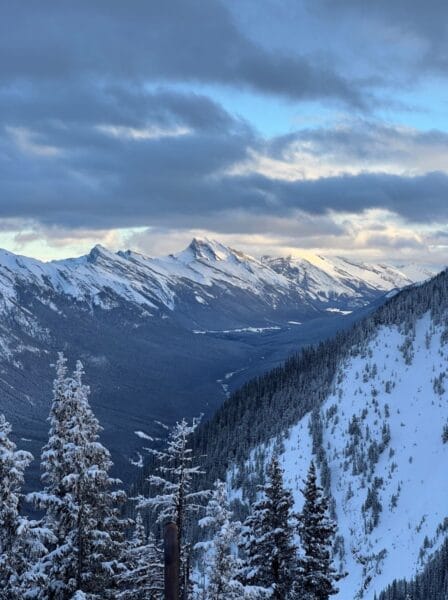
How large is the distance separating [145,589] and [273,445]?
12101 cm

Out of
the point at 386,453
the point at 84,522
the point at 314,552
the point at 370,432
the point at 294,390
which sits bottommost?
the point at 314,552

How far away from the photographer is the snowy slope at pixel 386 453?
96812mm

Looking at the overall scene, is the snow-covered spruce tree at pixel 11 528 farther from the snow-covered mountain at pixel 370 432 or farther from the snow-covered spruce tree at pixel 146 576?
the snow-covered mountain at pixel 370 432

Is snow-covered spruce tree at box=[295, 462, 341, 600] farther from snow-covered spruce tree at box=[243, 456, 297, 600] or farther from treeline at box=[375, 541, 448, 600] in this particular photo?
treeline at box=[375, 541, 448, 600]

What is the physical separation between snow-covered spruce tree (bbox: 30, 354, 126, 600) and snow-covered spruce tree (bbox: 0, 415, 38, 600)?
2.71 ft

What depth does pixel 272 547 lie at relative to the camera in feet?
109

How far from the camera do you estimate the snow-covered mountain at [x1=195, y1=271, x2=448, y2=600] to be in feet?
329

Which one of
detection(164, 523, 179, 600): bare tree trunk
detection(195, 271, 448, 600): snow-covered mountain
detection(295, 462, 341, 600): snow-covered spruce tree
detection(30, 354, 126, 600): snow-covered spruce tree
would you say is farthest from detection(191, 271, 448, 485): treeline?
detection(164, 523, 179, 600): bare tree trunk

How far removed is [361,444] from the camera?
125 metres

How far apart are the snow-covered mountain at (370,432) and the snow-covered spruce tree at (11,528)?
72.7 meters

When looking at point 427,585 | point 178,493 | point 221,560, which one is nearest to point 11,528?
point 178,493

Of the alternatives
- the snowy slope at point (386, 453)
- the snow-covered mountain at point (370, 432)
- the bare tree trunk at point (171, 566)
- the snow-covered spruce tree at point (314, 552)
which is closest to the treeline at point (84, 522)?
the snow-covered spruce tree at point (314, 552)

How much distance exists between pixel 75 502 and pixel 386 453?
103 metres

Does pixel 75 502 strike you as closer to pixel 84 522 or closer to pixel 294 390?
pixel 84 522
